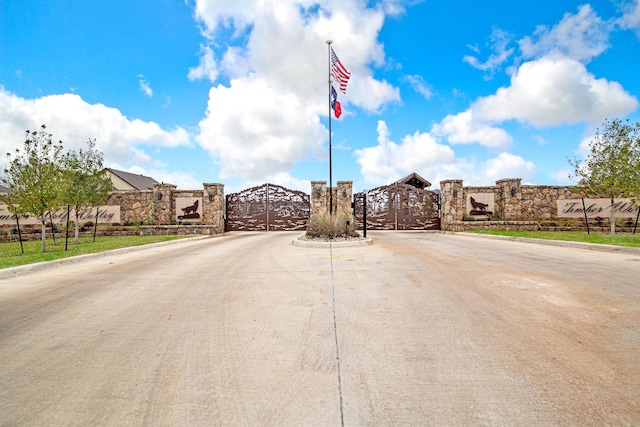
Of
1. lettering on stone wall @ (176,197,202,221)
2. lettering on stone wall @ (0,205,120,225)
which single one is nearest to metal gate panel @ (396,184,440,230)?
lettering on stone wall @ (176,197,202,221)

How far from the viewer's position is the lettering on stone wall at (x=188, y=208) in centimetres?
2255

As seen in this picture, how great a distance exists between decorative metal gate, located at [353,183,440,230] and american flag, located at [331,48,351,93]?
879 centimetres

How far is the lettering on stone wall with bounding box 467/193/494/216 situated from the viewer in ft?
73.5

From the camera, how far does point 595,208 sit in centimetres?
2167

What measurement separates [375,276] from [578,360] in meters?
3.98

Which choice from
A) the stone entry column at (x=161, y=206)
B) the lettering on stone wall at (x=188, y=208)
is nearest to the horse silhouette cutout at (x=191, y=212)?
the lettering on stone wall at (x=188, y=208)

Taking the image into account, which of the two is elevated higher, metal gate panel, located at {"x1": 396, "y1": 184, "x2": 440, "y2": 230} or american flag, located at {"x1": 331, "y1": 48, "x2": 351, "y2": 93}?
american flag, located at {"x1": 331, "y1": 48, "x2": 351, "y2": 93}

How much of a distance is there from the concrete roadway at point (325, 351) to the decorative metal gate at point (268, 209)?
54.9 feet

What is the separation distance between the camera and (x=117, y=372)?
9.95ft

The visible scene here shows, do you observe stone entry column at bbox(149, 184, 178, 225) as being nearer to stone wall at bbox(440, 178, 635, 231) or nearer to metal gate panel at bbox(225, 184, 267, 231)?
metal gate panel at bbox(225, 184, 267, 231)

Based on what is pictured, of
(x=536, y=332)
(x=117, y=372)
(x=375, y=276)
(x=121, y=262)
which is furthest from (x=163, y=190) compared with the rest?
(x=536, y=332)

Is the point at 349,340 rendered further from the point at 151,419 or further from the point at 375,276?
the point at 375,276

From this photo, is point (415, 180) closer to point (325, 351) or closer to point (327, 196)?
point (327, 196)

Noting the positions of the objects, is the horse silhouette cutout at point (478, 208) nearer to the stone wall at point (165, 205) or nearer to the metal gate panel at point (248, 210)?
the metal gate panel at point (248, 210)
